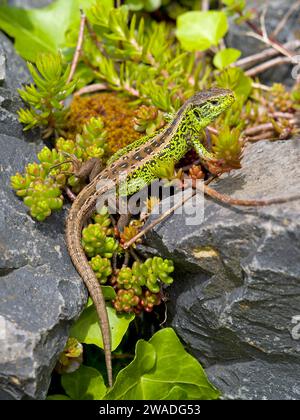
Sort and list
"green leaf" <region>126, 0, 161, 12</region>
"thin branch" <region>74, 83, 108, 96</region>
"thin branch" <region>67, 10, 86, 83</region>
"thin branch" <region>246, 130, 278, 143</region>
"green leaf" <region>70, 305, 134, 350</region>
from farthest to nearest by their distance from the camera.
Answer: "green leaf" <region>126, 0, 161, 12</region>
"thin branch" <region>74, 83, 108, 96</region>
"thin branch" <region>67, 10, 86, 83</region>
"thin branch" <region>246, 130, 278, 143</region>
"green leaf" <region>70, 305, 134, 350</region>

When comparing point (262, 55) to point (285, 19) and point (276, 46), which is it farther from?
point (285, 19)

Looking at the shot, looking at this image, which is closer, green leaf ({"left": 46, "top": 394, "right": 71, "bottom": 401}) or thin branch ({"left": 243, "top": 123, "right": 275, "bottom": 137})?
green leaf ({"left": 46, "top": 394, "right": 71, "bottom": 401})

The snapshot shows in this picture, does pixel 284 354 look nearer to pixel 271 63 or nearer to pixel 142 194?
pixel 142 194

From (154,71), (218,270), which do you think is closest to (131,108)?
(154,71)

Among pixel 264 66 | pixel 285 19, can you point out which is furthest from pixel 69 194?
pixel 285 19

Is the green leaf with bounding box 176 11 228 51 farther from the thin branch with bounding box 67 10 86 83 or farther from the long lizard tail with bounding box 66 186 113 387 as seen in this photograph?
the long lizard tail with bounding box 66 186 113 387

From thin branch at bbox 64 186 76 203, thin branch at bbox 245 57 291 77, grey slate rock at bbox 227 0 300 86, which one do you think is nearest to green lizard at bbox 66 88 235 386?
thin branch at bbox 64 186 76 203
